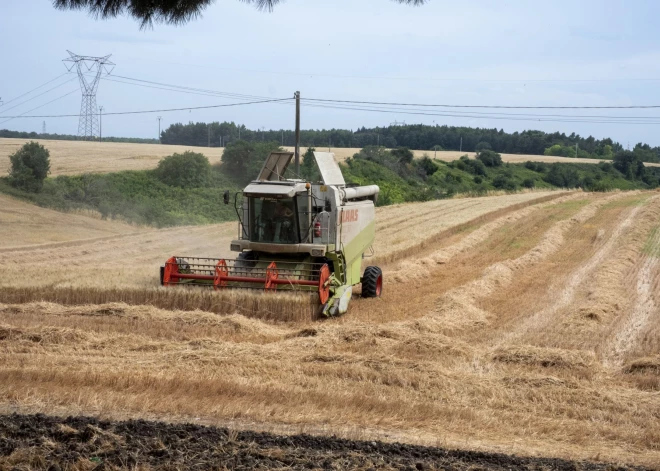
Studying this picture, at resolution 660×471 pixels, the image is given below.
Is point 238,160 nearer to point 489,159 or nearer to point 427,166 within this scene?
point 427,166

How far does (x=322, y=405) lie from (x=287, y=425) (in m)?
0.80

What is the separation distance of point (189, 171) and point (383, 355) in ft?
94.2

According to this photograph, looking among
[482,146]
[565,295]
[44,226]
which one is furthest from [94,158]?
[482,146]

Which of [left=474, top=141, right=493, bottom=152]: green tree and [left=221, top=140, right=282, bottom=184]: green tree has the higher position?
[left=474, top=141, right=493, bottom=152]: green tree

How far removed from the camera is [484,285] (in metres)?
15.8

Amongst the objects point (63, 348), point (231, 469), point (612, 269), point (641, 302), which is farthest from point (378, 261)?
point (231, 469)

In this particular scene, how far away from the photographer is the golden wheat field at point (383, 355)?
6773 millimetres

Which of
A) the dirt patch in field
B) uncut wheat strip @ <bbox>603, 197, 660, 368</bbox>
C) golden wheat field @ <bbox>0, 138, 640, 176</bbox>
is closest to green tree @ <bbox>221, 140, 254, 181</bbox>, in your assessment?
golden wheat field @ <bbox>0, 138, 640, 176</bbox>

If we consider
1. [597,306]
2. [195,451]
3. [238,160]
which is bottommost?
[597,306]

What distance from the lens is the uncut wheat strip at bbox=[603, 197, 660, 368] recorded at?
1011cm

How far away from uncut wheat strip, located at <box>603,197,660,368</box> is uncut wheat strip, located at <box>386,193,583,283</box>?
15.4 feet

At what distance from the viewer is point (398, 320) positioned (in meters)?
12.5

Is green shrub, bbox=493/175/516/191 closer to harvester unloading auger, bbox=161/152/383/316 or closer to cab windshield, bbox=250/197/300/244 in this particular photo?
harvester unloading auger, bbox=161/152/383/316

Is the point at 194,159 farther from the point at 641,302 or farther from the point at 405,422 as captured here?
the point at 405,422
